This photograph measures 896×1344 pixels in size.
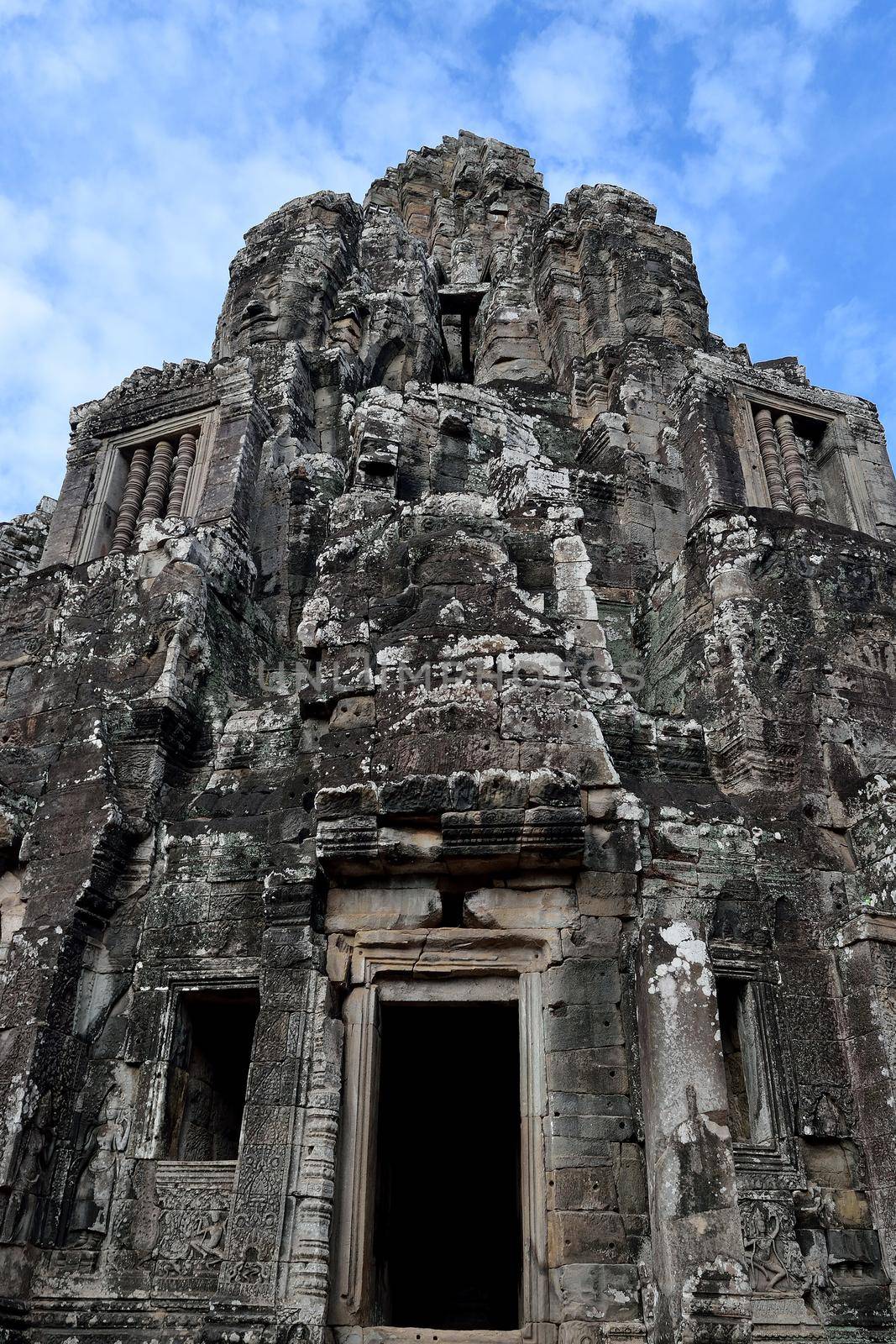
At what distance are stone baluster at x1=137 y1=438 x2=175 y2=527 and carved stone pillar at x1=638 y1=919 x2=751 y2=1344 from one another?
9913 millimetres

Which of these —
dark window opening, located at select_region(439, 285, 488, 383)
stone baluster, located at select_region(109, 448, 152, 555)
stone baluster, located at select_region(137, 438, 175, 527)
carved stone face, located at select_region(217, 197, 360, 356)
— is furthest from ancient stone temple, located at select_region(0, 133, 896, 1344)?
dark window opening, located at select_region(439, 285, 488, 383)

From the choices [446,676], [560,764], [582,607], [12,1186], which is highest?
[582,607]

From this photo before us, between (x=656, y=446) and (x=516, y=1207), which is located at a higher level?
(x=656, y=446)

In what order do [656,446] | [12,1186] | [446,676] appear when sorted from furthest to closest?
[656,446] → [446,676] → [12,1186]

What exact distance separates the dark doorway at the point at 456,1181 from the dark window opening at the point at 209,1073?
1706mm

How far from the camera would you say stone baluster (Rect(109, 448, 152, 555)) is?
14734mm

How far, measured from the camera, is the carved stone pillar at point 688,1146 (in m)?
6.37

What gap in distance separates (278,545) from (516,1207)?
880cm

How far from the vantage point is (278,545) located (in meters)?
14.9

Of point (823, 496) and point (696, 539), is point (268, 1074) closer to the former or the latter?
point (696, 539)

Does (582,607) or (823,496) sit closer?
(582,607)

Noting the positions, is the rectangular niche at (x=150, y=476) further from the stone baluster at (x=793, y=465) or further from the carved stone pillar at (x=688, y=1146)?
the carved stone pillar at (x=688, y=1146)

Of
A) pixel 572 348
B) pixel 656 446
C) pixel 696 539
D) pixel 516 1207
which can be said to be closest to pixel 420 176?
pixel 572 348

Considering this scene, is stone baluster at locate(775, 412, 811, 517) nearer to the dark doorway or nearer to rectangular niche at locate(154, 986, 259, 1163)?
the dark doorway
